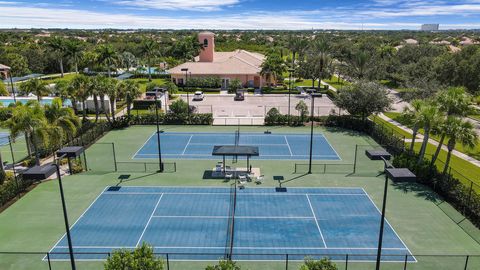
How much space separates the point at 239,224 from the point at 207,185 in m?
6.07

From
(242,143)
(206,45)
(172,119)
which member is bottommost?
(242,143)

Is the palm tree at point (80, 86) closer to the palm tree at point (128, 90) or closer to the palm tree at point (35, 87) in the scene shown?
the palm tree at point (128, 90)

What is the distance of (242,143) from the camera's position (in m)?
37.0

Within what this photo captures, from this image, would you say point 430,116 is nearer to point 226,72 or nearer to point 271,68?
point 271,68

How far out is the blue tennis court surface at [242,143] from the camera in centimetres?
3369

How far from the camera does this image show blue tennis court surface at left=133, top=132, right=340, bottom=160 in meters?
33.7

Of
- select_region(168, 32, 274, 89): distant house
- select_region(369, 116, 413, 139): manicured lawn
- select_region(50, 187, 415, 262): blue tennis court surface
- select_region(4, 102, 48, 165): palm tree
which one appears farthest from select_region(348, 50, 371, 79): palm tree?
select_region(4, 102, 48, 165): palm tree

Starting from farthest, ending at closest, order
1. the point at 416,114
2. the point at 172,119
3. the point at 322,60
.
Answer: the point at 322,60 → the point at 172,119 → the point at 416,114

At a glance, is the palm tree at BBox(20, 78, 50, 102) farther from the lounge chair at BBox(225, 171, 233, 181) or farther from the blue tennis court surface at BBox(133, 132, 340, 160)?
the lounge chair at BBox(225, 171, 233, 181)

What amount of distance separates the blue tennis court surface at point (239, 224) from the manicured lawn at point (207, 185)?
71 cm

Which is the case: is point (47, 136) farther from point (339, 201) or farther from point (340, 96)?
point (340, 96)

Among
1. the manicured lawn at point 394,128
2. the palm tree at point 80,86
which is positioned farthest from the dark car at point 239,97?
the palm tree at point 80,86

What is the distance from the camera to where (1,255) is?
18.6 meters

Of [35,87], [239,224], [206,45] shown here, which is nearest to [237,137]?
[239,224]
